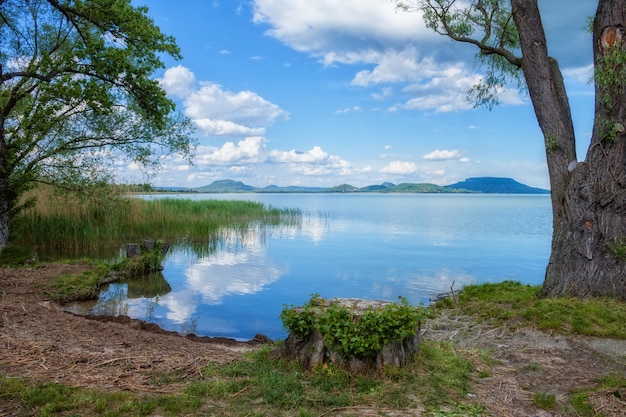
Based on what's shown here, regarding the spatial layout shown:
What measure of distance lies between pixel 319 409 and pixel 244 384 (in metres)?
1.03

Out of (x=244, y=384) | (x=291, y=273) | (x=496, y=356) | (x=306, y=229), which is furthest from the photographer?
(x=306, y=229)

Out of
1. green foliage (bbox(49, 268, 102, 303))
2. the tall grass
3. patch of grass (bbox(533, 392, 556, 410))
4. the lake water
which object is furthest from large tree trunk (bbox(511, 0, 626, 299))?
the tall grass

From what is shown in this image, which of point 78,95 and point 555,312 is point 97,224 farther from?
point 555,312

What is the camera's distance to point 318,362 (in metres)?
5.32

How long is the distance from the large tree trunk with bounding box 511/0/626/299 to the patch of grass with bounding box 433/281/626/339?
1.72ft

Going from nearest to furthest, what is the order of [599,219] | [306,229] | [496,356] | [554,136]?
[496,356], [599,219], [554,136], [306,229]

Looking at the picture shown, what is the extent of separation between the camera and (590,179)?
872cm

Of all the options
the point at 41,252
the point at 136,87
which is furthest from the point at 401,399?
the point at 41,252

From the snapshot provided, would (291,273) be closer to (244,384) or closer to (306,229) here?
(244,384)

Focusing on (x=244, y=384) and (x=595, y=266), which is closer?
(x=244, y=384)

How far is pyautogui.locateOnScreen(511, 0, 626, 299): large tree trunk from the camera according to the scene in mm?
8539

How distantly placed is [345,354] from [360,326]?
1.22ft

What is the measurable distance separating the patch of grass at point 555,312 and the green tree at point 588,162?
0.53 m

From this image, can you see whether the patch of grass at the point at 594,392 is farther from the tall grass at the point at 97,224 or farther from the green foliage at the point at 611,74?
the tall grass at the point at 97,224
